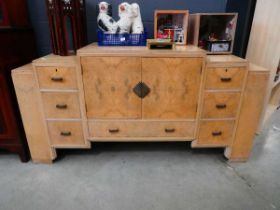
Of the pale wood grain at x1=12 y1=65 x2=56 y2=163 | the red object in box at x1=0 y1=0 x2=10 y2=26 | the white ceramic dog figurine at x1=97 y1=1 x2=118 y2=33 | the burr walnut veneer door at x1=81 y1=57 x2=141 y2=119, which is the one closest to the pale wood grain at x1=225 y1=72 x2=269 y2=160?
the burr walnut veneer door at x1=81 y1=57 x2=141 y2=119

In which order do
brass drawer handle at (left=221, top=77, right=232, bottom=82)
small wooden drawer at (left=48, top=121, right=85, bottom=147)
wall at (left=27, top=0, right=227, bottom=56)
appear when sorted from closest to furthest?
brass drawer handle at (left=221, top=77, right=232, bottom=82), small wooden drawer at (left=48, top=121, right=85, bottom=147), wall at (left=27, top=0, right=227, bottom=56)

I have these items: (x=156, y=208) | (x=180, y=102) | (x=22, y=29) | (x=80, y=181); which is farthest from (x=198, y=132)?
(x=22, y=29)

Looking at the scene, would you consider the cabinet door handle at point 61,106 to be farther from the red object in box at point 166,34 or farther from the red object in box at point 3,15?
the red object in box at point 166,34

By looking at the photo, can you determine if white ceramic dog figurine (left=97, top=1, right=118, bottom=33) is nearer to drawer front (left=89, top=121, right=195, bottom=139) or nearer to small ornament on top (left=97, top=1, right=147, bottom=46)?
small ornament on top (left=97, top=1, right=147, bottom=46)

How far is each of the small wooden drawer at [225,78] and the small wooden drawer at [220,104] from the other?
56 millimetres

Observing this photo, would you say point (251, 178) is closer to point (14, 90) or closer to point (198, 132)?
point (198, 132)

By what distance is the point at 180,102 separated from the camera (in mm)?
1448

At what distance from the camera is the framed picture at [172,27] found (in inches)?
65.8

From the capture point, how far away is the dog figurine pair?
5.01 ft

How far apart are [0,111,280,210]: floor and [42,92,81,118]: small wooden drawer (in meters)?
0.45

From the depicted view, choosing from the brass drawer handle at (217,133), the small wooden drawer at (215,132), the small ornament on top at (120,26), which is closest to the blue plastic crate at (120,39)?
the small ornament on top at (120,26)

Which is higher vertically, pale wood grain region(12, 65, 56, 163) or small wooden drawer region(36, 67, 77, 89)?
small wooden drawer region(36, 67, 77, 89)

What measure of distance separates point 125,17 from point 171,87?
66 centimetres

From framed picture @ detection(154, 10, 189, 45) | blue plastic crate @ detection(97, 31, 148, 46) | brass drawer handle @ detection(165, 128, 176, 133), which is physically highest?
framed picture @ detection(154, 10, 189, 45)
